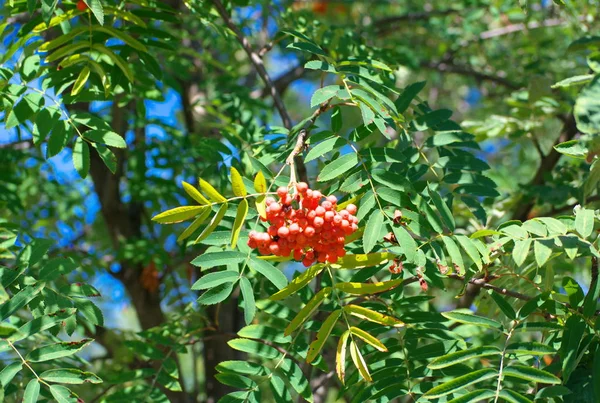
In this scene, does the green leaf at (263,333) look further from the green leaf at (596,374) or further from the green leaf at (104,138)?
the green leaf at (596,374)

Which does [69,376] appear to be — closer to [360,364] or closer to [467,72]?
[360,364]

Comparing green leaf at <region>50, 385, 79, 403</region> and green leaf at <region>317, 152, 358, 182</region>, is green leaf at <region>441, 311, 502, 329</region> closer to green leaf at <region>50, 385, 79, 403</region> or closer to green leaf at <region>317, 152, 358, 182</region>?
green leaf at <region>317, 152, 358, 182</region>

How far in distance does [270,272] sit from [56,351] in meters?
0.54

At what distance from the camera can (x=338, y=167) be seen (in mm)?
1568

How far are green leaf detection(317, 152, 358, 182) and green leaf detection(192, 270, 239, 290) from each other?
11.5 inches

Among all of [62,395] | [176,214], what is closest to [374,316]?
[176,214]

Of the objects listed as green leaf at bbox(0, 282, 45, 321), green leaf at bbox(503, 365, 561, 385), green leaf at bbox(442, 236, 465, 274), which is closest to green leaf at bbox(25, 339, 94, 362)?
green leaf at bbox(0, 282, 45, 321)

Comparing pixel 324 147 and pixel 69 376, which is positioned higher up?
pixel 324 147

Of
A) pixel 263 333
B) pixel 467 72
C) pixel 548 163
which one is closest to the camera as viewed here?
pixel 263 333

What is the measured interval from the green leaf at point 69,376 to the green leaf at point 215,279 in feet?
1.08

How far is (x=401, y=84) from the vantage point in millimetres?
4891

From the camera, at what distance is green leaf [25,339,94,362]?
1563mm

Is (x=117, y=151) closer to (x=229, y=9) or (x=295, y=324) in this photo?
(x=229, y=9)

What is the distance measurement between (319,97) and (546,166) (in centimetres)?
137
